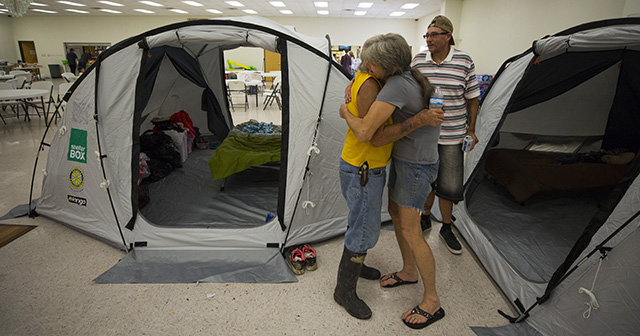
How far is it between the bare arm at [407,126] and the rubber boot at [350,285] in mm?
595

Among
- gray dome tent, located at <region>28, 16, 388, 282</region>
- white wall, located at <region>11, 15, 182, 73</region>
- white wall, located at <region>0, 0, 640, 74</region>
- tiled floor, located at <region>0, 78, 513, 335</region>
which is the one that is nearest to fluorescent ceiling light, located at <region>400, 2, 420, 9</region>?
white wall, located at <region>0, 0, 640, 74</region>

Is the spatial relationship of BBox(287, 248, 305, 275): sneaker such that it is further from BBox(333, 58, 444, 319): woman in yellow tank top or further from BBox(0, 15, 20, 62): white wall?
BBox(0, 15, 20, 62): white wall

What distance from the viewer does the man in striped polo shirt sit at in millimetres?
1973

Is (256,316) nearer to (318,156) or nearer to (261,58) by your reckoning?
(318,156)

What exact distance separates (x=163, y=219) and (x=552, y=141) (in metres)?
3.87

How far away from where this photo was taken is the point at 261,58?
15.0m

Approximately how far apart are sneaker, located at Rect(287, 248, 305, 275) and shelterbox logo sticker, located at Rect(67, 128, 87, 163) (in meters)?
1.56

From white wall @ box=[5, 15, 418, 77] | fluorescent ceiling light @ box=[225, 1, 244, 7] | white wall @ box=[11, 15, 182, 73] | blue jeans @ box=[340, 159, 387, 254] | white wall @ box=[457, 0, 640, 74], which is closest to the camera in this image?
blue jeans @ box=[340, 159, 387, 254]

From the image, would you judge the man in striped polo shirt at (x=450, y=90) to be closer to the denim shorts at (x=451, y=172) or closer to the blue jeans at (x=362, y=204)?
the denim shorts at (x=451, y=172)

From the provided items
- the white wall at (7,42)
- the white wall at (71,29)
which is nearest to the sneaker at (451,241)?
the white wall at (71,29)

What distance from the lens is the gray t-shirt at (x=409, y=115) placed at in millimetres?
1353

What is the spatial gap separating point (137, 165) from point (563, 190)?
3420mm

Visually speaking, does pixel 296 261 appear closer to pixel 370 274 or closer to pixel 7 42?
pixel 370 274

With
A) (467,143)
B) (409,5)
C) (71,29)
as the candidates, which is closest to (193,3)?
(409,5)
